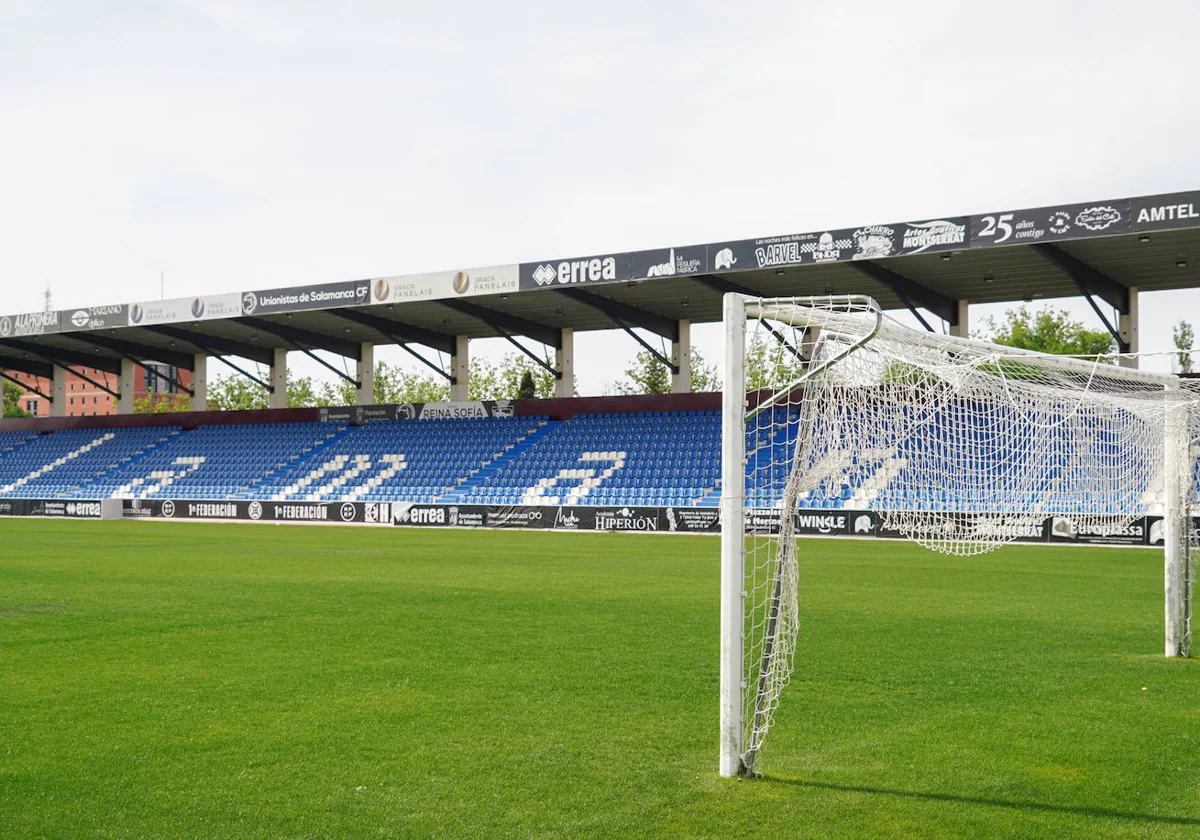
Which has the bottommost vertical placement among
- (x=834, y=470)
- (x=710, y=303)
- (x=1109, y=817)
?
(x=1109, y=817)

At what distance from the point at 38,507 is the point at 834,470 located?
42.4m

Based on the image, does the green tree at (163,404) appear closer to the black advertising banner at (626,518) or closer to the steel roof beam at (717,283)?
the black advertising banner at (626,518)

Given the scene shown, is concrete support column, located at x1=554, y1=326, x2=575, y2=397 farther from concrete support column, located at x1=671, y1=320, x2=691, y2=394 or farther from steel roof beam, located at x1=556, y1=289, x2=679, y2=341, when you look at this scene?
concrete support column, located at x1=671, y1=320, x2=691, y2=394

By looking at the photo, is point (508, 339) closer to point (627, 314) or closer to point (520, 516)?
point (627, 314)

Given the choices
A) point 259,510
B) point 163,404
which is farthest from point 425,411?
point 163,404

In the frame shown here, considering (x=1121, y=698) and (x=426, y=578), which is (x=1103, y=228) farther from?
(x=1121, y=698)

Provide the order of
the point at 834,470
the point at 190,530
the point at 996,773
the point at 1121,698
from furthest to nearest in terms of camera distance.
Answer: the point at 190,530
the point at 1121,698
the point at 834,470
the point at 996,773

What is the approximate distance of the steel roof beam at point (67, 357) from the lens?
47.0 meters

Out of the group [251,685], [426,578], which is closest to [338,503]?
[426,578]

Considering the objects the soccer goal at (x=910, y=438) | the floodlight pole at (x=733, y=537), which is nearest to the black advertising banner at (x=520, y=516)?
the soccer goal at (x=910, y=438)

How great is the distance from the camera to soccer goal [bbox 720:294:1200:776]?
586cm

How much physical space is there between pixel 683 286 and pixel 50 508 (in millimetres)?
26554

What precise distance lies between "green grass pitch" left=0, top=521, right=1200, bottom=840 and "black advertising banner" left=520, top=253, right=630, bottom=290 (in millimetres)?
17651

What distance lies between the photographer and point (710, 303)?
35.3 meters
